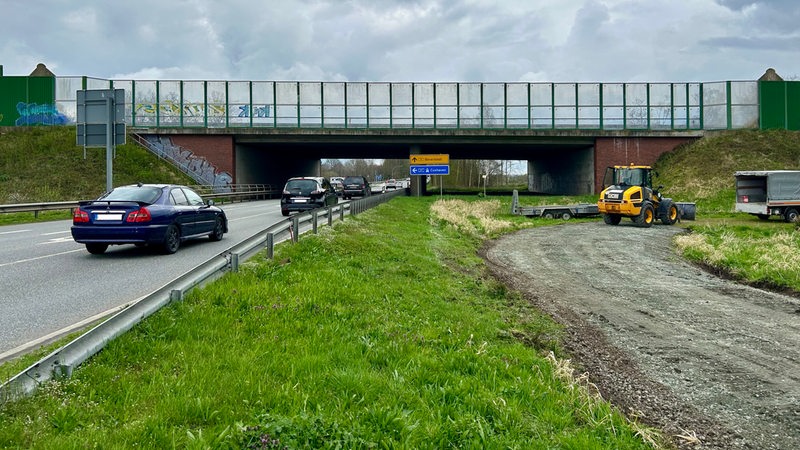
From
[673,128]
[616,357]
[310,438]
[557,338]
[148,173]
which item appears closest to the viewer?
[310,438]

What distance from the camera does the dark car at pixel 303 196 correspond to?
78.5 feet

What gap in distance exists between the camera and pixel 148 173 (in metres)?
40.6

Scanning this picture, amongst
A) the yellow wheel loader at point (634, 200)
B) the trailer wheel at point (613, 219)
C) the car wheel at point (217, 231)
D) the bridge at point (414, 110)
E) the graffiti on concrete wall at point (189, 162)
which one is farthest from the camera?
the bridge at point (414, 110)

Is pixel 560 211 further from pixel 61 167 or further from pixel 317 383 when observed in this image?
pixel 61 167

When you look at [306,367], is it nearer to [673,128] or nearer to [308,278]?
[308,278]

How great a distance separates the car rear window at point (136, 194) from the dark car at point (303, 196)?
11.1 m

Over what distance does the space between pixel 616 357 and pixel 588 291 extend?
15.7ft

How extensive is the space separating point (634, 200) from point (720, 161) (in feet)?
64.8

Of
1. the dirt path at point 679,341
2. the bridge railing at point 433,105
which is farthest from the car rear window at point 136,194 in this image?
the bridge railing at point 433,105

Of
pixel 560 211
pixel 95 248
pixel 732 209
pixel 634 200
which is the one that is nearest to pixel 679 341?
pixel 95 248

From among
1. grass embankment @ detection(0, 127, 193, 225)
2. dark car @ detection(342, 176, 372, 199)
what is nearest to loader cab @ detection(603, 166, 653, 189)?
dark car @ detection(342, 176, 372, 199)

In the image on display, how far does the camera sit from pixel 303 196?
78.9 feet

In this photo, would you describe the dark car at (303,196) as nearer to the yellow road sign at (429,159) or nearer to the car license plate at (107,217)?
the car license plate at (107,217)

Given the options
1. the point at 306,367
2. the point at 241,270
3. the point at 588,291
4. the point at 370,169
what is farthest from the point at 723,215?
the point at 370,169
